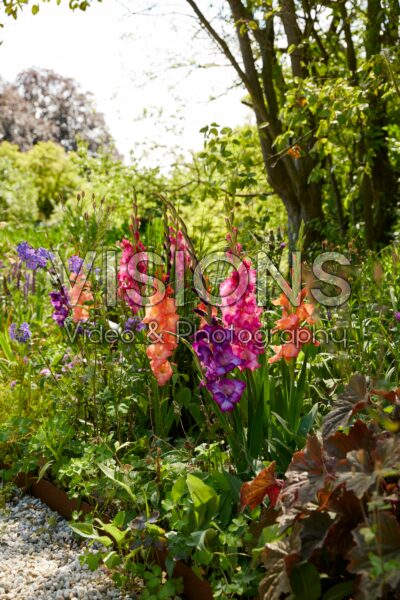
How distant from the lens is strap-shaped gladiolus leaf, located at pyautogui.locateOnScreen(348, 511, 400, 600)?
1339mm

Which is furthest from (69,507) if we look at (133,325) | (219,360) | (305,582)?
(305,582)

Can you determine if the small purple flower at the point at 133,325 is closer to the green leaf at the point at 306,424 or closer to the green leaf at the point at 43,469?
the green leaf at the point at 43,469

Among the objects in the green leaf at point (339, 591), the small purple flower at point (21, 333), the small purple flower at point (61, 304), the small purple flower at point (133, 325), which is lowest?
the green leaf at point (339, 591)

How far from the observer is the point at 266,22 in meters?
6.04

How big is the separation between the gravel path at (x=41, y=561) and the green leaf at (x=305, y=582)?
70 centimetres

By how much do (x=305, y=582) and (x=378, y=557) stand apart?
0.29 m

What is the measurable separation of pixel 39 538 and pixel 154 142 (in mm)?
5154

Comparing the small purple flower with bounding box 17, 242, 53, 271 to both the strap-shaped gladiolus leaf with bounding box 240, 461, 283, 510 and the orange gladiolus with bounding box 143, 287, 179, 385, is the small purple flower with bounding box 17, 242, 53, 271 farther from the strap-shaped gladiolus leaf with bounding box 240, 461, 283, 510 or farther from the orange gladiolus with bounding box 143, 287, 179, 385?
the strap-shaped gladiolus leaf with bounding box 240, 461, 283, 510

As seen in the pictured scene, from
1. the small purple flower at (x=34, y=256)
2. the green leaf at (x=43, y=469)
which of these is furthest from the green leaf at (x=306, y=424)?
the small purple flower at (x=34, y=256)

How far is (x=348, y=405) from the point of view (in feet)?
5.94

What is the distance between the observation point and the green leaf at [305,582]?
62.6 inches

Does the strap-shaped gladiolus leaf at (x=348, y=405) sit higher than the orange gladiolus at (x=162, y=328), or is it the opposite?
the orange gladiolus at (x=162, y=328)

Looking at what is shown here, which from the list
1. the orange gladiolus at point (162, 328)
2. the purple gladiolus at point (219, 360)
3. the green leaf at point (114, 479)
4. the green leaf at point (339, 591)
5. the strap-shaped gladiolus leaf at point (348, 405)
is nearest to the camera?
the green leaf at point (339, 591)

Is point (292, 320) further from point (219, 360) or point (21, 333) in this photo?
point (21, 333)
